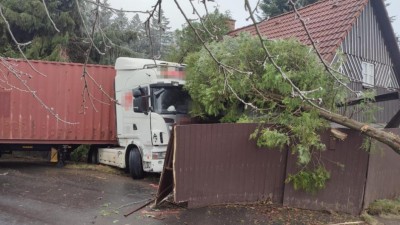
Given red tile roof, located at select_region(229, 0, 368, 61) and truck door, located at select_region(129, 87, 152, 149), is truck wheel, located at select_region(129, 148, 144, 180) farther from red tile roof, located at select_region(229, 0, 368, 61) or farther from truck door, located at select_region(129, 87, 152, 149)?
red tile roof, located at select_region(229, 0, 368, 61)

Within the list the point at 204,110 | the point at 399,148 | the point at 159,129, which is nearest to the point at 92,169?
the point at 159,129

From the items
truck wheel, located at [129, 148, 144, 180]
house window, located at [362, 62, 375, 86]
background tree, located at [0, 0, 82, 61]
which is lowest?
truck wheel, located at [129, 148, 144, 180]

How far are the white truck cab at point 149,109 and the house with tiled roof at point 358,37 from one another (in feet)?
11.8

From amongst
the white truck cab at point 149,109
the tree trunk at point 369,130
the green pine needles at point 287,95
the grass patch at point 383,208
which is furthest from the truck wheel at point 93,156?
the grass patch at point 383,208

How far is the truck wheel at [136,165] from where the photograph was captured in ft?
39.3

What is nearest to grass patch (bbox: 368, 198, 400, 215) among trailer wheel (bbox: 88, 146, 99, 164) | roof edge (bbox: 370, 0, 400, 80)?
roof edge (bbox: 370, 0, 400, 80)

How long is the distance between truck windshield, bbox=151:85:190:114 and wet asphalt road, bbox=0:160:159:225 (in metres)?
1.95

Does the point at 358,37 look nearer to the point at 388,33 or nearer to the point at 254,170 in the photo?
the point at 388,33

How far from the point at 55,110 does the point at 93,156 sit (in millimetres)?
2190

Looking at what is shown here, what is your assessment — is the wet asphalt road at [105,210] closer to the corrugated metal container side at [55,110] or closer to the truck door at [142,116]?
the truck door at [142,116]

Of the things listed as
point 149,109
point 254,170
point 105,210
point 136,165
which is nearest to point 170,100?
point 149,109

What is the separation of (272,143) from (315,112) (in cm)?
103

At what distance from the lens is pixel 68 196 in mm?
9461

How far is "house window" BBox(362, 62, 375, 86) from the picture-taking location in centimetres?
1530
